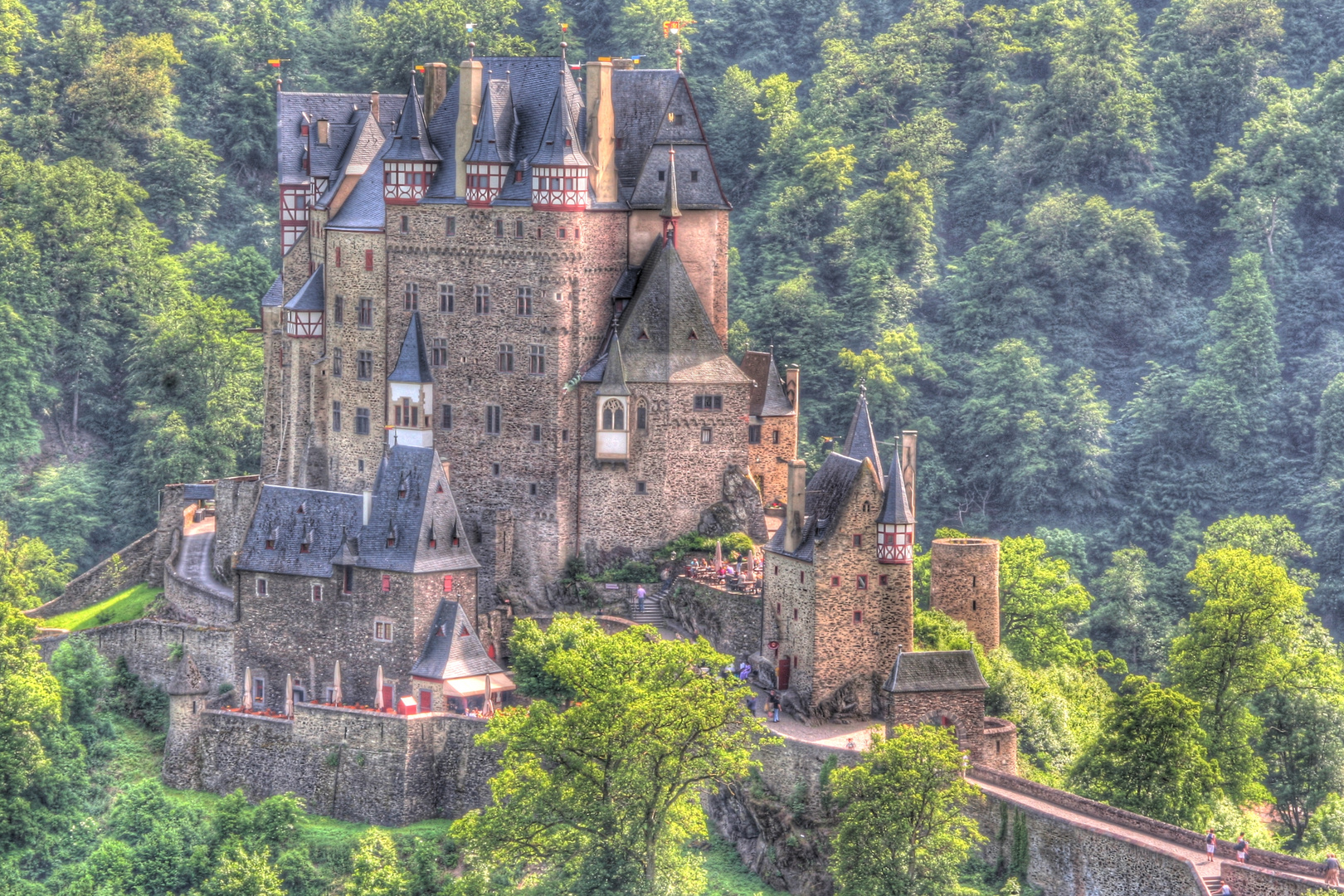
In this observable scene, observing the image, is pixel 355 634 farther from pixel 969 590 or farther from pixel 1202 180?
pixel 1202 180

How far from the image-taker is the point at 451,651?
63.9 meters

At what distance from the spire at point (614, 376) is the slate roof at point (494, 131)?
6078 millimetres

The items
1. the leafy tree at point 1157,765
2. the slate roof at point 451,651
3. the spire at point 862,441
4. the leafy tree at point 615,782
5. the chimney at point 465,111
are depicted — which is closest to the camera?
the leafy tree at point 615,782

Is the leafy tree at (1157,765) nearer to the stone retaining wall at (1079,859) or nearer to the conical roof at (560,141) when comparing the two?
the stone retaining wall at (1079,859)

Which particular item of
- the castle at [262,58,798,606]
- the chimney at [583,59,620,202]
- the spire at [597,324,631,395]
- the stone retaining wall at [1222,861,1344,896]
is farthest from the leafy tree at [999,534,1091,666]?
the stone retaining wall at [1222,861,1344,896]

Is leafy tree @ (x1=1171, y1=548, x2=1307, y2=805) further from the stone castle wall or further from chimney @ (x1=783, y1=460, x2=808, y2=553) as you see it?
the stone castle wall

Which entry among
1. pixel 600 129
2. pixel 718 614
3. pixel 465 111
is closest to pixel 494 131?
pixel 465 111

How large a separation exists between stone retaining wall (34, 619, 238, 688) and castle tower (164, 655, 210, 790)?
141 cm

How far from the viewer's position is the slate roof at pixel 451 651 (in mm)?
63716

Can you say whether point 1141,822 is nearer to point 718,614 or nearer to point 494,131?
point 718,614

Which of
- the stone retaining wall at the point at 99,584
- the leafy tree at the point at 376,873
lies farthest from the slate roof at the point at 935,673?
the stone retaining wall at the point at 99,584

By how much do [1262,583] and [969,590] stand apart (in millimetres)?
7913

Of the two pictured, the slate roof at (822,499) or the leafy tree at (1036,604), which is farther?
the leafy tree at (1036,604)

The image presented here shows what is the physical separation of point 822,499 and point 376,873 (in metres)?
14.6
